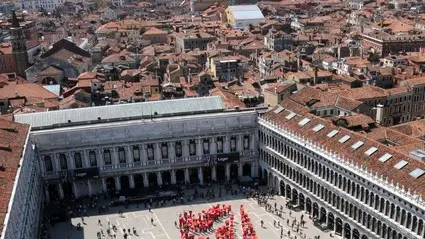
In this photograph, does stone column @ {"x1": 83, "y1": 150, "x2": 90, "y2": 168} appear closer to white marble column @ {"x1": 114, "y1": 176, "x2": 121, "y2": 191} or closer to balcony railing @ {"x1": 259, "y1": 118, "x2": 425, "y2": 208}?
white marble column @ {"x1": 114, "y1": 176, "x2": 121, "y2": 191}

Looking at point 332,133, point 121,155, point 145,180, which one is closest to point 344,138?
point 332,133

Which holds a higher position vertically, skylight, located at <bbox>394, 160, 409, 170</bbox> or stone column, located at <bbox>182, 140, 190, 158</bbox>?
skylight, located at <bbox>394, 160, 409, 170</bbox>

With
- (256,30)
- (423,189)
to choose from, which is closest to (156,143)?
(423,189)

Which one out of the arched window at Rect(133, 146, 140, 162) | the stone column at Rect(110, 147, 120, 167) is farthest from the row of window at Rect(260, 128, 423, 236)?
the stone column at Rect(110, 147, 120, 167)

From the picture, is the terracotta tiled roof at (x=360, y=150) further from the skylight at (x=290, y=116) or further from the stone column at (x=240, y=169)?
the stone column at (x=240, y=169)

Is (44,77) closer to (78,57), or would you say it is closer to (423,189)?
(78,57)

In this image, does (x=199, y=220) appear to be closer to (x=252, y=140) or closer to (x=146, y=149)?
(x=146, y=149)
